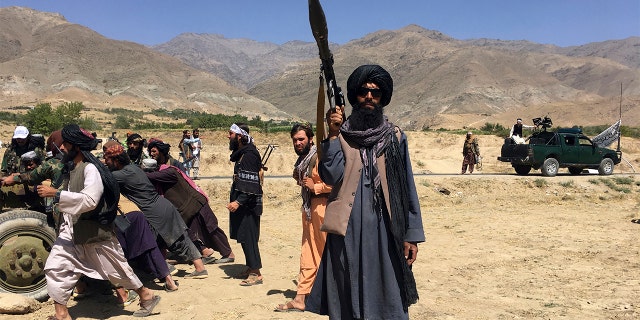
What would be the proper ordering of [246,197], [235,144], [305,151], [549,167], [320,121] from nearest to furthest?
1. [320,121]
2. [305,151]
3. [246,197]
4. [235,144]
5. [549,167]

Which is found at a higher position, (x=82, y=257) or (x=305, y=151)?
(x=305, y=151)

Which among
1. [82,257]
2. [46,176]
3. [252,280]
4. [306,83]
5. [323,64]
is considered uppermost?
[306,83]

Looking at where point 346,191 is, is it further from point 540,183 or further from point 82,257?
point 540,183

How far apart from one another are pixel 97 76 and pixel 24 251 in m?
91.0

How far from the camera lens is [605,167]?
1892 centimetres

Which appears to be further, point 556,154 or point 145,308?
point 556,154

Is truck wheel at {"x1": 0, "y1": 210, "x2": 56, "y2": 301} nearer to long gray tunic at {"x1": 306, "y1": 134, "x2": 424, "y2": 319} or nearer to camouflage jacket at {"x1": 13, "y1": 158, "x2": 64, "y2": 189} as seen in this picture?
camouflage jacket at {"x1": 13, "y1": 158, "x2": 64, "y2": 189}

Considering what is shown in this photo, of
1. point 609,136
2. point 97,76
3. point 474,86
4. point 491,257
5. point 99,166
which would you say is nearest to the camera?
point 99,166

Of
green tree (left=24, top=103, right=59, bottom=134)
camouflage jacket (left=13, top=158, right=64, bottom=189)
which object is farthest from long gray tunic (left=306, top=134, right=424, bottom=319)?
green tree (left=24, top=103, right=59, bottom=134)

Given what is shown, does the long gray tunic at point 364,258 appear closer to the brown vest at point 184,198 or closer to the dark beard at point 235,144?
the dark beard at point 235,144

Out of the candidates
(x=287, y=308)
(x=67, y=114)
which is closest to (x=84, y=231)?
(x=287, y=308)

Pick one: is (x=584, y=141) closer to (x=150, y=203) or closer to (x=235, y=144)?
(x=235, y=144)

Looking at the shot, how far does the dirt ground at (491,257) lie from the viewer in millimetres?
5219

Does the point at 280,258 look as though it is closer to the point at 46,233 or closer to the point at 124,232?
the point at 124,232
